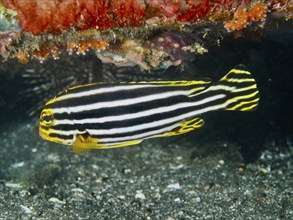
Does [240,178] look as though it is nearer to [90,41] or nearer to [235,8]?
[235,8]

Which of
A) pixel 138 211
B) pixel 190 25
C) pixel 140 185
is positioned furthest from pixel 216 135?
pixel 190 25

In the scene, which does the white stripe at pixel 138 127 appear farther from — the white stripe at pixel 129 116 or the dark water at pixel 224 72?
the dark water at pixel 224 72

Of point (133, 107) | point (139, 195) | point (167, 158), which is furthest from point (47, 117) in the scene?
point (167, 158)

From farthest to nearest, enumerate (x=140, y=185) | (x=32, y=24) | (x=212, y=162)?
(x=212, y=162) → (x=140, y=185) → (x=32, y=24)

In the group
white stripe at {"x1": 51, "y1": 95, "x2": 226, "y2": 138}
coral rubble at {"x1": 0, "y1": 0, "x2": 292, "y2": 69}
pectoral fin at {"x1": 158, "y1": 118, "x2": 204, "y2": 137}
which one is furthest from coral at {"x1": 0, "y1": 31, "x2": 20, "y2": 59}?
pectoral fin at {"x1": 158, "y1": 118, "x2": 204, "y2": 137}

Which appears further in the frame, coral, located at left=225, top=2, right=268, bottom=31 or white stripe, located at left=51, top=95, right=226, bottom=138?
white stripe, located at left=51, top=95, right=226, bottom=138

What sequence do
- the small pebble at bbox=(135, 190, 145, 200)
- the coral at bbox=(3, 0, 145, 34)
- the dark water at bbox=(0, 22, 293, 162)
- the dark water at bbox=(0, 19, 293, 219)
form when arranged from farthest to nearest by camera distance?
1. the dark water at bbox=(0, 22, 293, 162)
2. the small pebble at bbox=(135, 190, 145, 200)
3. the dark water at bbox=(0, 19, 293, 219)
4. the coral at bbox=(3, 0, 145, 34)

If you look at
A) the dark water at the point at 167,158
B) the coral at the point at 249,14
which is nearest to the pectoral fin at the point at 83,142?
the dark water at the point at 167,158

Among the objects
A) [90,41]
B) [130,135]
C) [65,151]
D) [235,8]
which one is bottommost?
[65,151]

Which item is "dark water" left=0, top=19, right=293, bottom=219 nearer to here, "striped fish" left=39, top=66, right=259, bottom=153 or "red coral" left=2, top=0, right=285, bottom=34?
"striped fish" left=39, top=66, right=259, bottom=153
